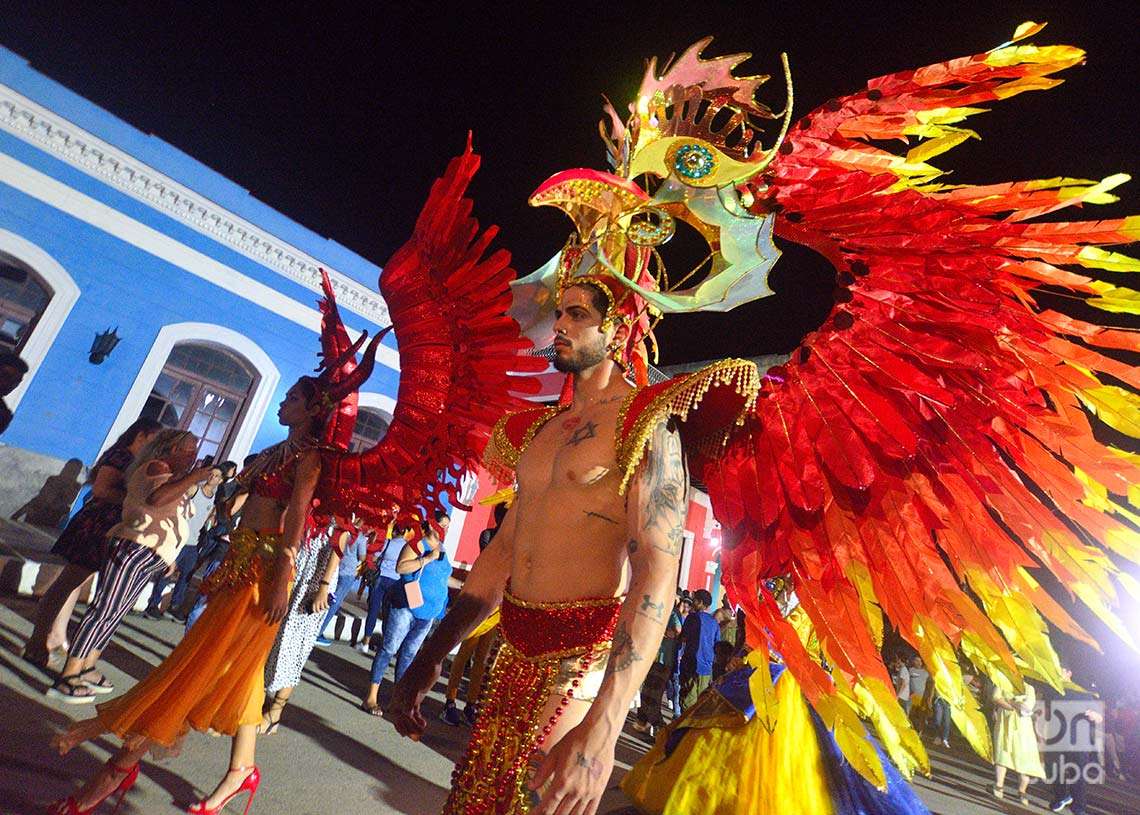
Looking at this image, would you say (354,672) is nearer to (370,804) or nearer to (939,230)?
(370,804)

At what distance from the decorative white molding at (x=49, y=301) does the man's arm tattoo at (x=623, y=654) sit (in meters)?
12.0

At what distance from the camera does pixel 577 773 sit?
4.44 feet

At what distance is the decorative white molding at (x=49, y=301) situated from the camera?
32.4 feet

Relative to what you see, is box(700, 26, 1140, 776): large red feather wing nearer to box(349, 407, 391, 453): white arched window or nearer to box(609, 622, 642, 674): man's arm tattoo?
box(609, 622, 642, 674): man's arm tattoo

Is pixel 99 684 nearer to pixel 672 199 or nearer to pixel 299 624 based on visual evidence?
pixel 299 624

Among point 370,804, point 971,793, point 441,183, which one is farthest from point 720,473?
point 971,793

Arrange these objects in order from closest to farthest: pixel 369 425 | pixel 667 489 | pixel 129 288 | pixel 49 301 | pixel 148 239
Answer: pixel 667 489
pixel 49 301
pixel 129 288
pixel 148 239
pixel 369 425

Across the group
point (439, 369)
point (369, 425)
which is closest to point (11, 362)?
point (439, 369)

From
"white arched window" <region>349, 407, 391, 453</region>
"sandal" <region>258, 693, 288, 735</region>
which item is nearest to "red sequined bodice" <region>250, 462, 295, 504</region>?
"sandal" <region>258, 693, 288, 735</region>

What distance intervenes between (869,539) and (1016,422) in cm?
56

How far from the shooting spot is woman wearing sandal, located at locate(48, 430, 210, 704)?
13.5 ft

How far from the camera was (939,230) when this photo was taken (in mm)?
1923

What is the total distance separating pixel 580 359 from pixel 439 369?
151 cm

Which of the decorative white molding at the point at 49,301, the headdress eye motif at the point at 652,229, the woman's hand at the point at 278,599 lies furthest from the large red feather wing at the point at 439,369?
the decorative white molding at the point at 49,301
